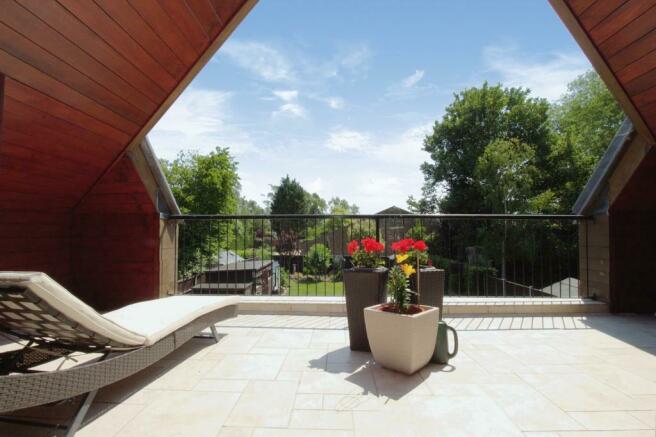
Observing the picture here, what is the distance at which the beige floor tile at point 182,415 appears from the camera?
1.68 metres

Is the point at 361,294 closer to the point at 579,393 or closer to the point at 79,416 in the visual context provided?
the point at 579,393

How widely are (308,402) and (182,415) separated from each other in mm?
654

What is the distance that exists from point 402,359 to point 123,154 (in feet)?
11.1

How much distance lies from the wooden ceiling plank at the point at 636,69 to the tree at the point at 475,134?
14649 mm

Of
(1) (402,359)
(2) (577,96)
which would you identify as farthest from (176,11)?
(2) (577,96)

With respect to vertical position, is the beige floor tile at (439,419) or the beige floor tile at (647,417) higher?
the beige floor tile at (647,417)

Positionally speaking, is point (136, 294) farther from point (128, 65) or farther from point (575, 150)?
point (575, 150)

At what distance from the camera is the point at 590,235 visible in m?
4.43

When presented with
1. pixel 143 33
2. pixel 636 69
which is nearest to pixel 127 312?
pixel 143 33

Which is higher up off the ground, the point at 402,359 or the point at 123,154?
the point at 123,154

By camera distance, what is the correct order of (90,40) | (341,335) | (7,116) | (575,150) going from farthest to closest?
(575,150) < (341,335) < (7,116) < (90,40)

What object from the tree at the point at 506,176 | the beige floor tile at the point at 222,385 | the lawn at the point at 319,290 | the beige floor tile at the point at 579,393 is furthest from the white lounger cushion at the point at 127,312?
the tree at the point at 506,176

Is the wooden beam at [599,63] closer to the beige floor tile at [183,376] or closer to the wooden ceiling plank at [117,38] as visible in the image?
the wooden ceiling plank at [117,38]

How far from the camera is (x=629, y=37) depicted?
109 inches
